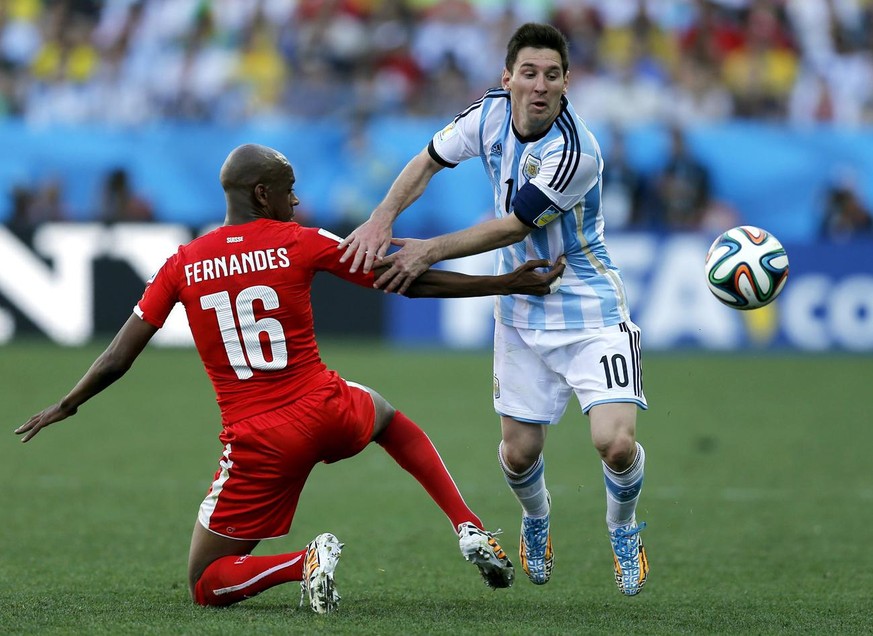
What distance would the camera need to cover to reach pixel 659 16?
19500mm

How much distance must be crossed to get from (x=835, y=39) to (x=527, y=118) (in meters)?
15.3

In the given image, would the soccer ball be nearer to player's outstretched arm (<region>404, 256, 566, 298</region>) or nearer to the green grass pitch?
player's outstretched arm (<region>404, 256, 566, 298</region>)

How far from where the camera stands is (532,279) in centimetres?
575

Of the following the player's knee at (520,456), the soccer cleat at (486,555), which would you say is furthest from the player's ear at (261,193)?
the player's knee at (520,456)

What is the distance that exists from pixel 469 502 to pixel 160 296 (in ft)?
12.0

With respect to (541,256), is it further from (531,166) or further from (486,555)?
(486,555)

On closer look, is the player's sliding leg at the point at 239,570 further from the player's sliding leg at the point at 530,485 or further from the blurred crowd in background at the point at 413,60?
the blurred crowd in background at the point at 413,60

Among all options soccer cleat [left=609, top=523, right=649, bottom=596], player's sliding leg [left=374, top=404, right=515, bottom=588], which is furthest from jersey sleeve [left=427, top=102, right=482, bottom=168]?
soccer cleat [left=609, top=523, right=649, bottom=596]

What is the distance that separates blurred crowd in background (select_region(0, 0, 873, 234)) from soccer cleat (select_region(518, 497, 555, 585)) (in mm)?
10760

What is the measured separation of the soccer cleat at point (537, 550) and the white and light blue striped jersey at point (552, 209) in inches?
38.1

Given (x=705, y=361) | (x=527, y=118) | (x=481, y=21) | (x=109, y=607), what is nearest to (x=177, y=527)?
(x=109, y=607)

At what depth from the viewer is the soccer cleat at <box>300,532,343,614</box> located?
5.25 meters

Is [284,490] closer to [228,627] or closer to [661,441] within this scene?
[228,627]

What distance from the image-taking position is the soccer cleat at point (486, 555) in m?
5.48
